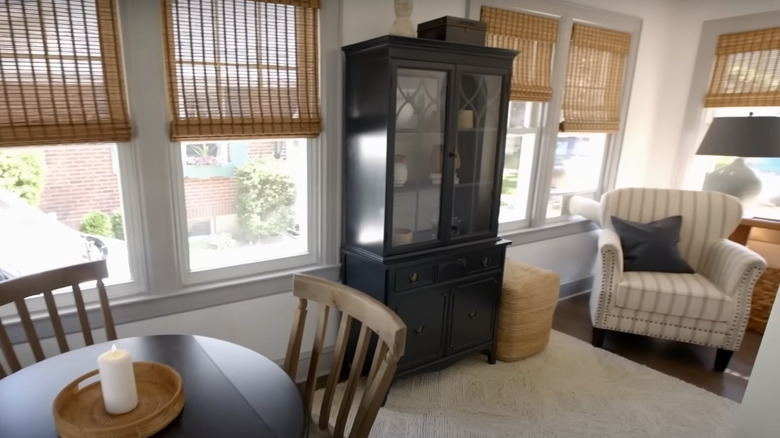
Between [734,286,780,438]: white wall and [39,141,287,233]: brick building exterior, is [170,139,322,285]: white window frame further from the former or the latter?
[734,286,780,438]: white wall

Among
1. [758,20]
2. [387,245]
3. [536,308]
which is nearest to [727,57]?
[758,20]

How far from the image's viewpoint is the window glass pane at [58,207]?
176 cm

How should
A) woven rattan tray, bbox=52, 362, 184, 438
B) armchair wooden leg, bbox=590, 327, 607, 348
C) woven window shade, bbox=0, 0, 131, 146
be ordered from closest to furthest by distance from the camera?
1. woven rattan tray, bbox=52, 362, 184, 438
2. woven window shade, bbox=0, 0, 131, 146
3. armchair wooden leg, bbox=590, 327, 607, 348

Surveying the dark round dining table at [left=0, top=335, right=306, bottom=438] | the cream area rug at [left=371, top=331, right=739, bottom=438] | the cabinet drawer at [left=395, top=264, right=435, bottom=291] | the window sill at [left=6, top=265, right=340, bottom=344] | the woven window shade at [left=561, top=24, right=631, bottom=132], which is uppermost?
the woven window shade at [left=561, top=24, right=631, bottom=132]

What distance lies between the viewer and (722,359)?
8.85ft

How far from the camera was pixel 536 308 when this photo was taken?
2695 mm

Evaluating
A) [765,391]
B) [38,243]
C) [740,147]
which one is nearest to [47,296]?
[38,243]

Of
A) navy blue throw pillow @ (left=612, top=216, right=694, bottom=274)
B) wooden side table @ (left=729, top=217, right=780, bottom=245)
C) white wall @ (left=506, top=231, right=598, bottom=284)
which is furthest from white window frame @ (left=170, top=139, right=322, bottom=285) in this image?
wooden side table @ (left=729, top=217, right=780, bottom=245)

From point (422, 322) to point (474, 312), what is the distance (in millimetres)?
366

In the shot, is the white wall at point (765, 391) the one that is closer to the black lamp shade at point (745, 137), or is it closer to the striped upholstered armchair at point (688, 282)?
the striped upholstered armchair at point (688, 282)

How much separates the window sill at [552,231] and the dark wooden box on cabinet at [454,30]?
4.87 feet

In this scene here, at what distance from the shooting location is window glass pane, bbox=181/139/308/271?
2.14m

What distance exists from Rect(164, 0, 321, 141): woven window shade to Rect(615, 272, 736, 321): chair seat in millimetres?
2135

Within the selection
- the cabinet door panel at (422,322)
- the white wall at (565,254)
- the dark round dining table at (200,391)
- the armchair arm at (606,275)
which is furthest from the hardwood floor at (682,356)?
the dark round dining table at (200,391)
